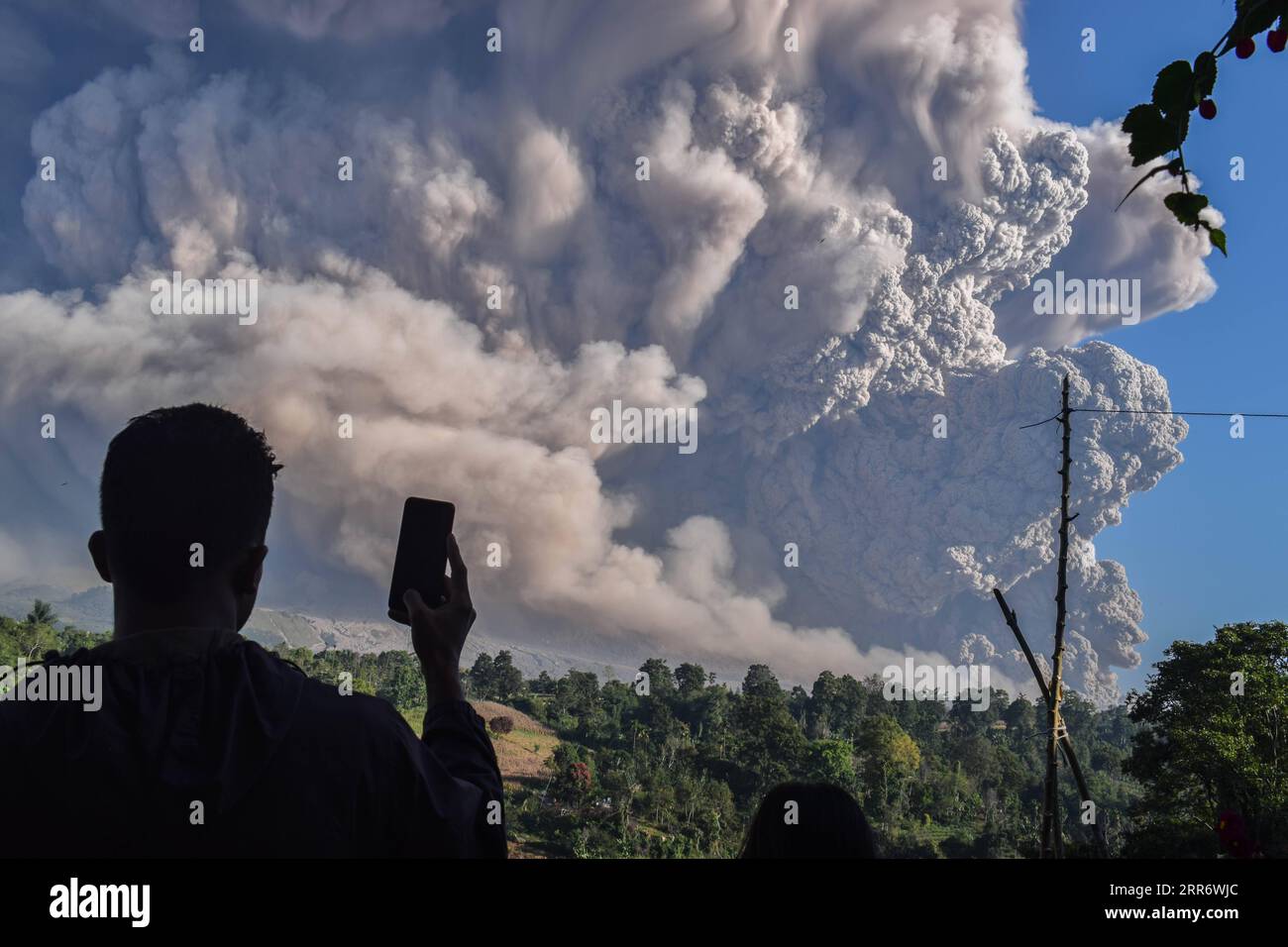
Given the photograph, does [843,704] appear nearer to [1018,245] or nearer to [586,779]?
[586,779]

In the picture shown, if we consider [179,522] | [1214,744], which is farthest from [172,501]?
[1214,744]

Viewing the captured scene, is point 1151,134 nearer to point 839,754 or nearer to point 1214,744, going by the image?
point 1214,744

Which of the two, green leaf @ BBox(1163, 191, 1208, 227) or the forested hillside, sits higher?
green leaf @ BBox(1163, 191, 1208, 227)

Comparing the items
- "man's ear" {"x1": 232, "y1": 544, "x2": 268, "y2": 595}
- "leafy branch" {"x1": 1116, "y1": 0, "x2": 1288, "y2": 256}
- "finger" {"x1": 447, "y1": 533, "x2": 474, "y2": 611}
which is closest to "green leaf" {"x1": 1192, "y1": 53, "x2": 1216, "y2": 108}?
"leafy branch" {"x1": 1116, "y1": 0, "x2": 1288, "y2": 256}

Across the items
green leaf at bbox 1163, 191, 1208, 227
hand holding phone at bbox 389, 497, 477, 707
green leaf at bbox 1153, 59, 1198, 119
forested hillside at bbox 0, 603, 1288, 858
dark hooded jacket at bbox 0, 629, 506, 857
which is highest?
green leaf at bbox 1153, 59, 1198, 119

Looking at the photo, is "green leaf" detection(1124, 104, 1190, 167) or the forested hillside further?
the forested hillside

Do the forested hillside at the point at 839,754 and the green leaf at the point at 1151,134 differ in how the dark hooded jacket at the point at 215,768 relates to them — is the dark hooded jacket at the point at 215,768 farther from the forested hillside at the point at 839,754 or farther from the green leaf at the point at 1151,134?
Answer: the forested hillside at the point at 839,754

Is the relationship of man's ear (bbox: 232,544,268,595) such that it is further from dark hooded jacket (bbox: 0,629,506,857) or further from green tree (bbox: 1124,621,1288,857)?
green tree (bbox: 1124,621,1288,857)
